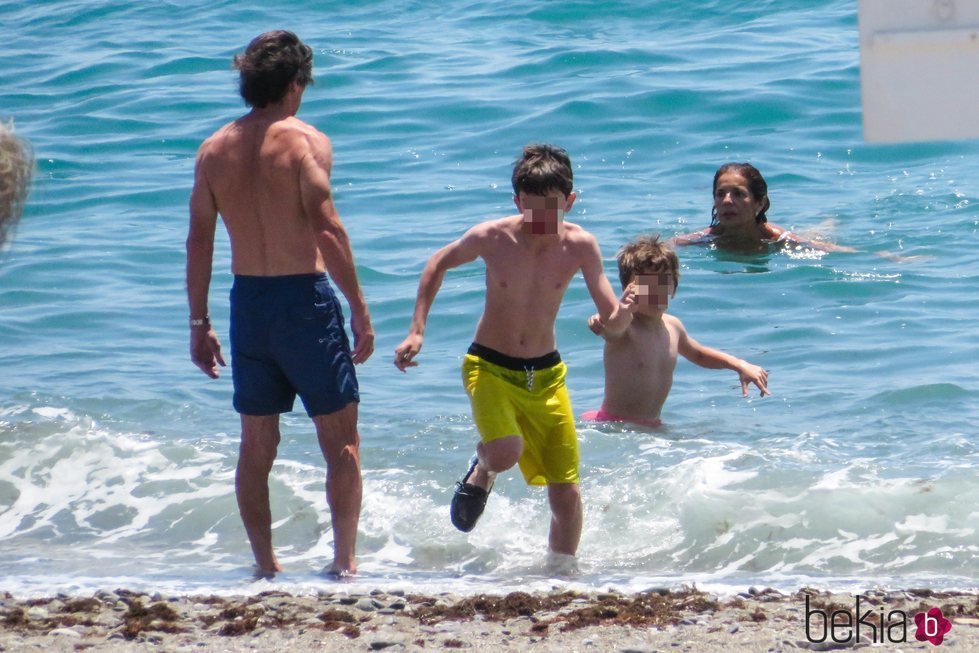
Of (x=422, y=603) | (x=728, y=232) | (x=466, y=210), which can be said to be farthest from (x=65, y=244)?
(x=422, y=603)

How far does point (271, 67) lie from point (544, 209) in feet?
3.30

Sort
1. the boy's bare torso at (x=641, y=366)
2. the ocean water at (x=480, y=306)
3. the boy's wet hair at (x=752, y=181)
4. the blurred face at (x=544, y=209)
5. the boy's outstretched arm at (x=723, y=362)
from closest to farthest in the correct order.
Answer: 1. the blurred face at (x=544, y=209)
2. the ocean water at (x=480, y=306)
3. the boy's outstretched arm at (x=723, y=362)
4. the boy's bare torso at (x=641, y=366)
5. the boy's wet hair at (x=752, y=181)

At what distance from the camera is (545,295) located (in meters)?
4.73

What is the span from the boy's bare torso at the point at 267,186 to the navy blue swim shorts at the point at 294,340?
63 mm

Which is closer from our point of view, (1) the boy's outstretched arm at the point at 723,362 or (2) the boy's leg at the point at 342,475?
(2) the boy's leg at the point at 342,475

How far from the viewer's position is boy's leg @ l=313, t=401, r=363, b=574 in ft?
14.7

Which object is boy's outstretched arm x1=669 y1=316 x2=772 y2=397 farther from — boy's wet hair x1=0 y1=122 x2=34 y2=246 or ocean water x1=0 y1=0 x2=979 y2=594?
boy's wet hair x1=0 y1=122 x2=34 y2=246

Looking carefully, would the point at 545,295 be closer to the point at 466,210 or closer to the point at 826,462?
the point at 826,462

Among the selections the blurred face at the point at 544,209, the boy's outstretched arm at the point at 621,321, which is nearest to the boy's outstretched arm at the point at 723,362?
the boy's outstretched arm at the point at 621,321

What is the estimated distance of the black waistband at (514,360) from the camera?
4719 millimetres

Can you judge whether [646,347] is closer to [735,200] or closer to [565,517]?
[565,517]

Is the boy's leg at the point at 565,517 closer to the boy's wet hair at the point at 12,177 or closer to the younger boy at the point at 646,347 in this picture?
the younger boy at the point at 646,347

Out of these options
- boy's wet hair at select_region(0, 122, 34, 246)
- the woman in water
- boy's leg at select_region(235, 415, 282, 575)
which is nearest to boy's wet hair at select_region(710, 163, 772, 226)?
the woman in water

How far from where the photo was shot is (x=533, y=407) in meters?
4.72
